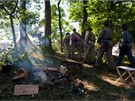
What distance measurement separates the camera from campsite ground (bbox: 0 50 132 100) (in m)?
7.99

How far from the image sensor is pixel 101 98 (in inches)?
325

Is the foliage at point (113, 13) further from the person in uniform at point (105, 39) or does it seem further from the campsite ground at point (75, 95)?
the campsite ground at point (75, 95)

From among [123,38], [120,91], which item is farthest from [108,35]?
[120,91]

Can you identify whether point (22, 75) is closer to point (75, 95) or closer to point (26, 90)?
point (26, 90)

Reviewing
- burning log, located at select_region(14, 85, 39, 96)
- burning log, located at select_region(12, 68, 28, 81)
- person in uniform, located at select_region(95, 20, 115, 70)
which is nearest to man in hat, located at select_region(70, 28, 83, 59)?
person in uniform, located at select_region(95, 20, 115, 70)

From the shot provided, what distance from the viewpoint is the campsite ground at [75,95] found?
26.2ft

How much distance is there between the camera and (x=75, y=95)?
26.9 feet

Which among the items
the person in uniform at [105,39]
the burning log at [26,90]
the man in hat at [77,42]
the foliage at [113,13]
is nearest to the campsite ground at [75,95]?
the burning log at [26,90]

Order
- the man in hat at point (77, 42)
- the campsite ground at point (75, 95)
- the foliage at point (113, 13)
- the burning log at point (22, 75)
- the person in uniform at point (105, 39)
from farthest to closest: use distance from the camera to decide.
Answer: the foliage at point (113, 13) < the man in hat at point (77, 42) < the person in uniform at point (105, 39) < the burning log at point (22, 75) < the campsite ground at point (75, 95)

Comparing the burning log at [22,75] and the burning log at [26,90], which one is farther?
the burning log at [22,75]

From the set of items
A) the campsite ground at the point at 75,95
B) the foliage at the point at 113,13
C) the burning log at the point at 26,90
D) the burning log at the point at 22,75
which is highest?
the foliage at the point at 113,13

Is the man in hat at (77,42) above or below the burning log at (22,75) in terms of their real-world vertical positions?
above

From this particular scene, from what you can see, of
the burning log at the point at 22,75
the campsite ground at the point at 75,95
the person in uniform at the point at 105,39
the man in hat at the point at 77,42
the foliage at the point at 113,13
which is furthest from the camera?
the foliage at the point at 113,13

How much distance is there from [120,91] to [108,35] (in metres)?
3.50
